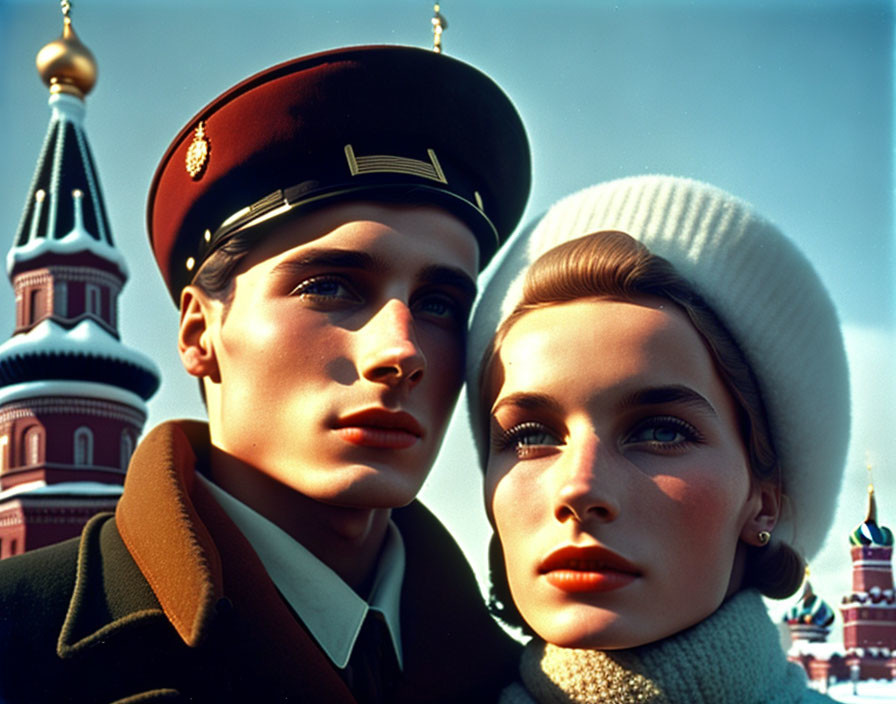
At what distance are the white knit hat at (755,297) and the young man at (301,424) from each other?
0.37 metres

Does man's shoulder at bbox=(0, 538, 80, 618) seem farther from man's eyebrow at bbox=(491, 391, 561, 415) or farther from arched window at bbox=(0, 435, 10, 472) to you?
arched window at bbox=(0, 435, 10, 472)

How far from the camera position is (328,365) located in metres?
3.31

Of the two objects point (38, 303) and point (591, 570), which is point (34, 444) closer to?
point (38, 303)

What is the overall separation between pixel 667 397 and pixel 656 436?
0.13 m

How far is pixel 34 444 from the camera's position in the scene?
23.8m

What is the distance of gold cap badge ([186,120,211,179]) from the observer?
3.70m

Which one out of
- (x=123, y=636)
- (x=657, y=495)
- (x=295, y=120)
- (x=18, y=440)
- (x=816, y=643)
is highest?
(x=18, y=440)

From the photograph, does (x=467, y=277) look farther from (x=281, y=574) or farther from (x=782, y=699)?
(x=782, y=699)

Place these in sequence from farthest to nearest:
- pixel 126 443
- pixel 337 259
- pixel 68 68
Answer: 1. pixel 126 443
2. pixel 68 68
3. pixel 337 259

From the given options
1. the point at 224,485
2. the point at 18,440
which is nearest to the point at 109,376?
the point at 18,440

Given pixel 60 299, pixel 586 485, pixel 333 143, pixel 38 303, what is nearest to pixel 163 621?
pixel 586 485

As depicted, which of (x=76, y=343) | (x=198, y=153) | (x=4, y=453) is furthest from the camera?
(x=4, y=453)

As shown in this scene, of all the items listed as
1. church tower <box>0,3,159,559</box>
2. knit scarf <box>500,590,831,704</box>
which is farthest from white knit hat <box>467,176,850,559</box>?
church tower <box>0,3,159,559</box>

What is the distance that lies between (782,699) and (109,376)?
2072 centimetres
